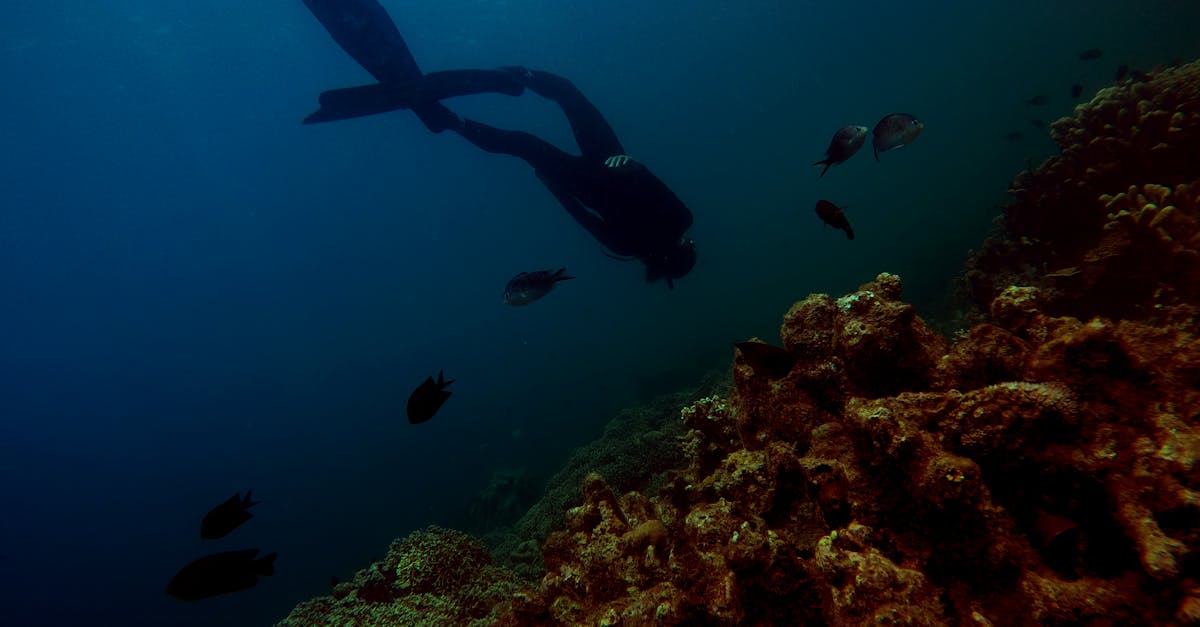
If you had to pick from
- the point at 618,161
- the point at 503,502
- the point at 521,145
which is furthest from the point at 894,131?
the point at 503,502

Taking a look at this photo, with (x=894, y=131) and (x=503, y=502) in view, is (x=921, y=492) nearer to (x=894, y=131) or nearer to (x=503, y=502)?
(x=894, y=131)

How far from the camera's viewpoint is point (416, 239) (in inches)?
4835

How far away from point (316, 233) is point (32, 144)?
57015 millimetres

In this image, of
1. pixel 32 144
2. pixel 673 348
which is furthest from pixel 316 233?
pixel 673 348

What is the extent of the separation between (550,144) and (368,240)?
123463mm

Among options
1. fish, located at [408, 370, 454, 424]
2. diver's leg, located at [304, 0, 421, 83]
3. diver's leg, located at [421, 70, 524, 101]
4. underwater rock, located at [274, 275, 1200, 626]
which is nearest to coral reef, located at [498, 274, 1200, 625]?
underwater rock, located at [274, 275, 1200, 626]

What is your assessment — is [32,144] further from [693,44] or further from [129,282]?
[693,44]

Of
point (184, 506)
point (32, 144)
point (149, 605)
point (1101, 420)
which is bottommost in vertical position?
point (1101, 420)

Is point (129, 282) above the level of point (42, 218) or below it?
above

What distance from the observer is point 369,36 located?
1048 cm

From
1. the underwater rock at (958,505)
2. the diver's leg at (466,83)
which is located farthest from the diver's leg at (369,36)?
the underwater rock at (958,505)

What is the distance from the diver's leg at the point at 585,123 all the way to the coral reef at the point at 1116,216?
7175 mm

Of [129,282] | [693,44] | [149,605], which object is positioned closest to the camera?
[149,605]

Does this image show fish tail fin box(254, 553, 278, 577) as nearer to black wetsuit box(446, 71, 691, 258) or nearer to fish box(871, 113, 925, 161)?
fish box(871, 113, 925, 161)
